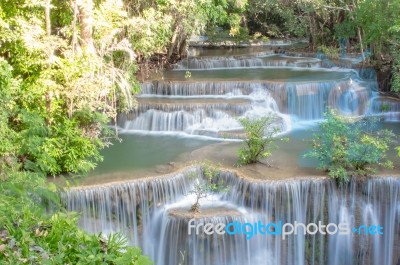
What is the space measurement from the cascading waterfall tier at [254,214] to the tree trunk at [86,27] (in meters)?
3.05

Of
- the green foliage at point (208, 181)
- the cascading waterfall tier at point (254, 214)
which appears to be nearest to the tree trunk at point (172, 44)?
the green foliage at point (208, 181)

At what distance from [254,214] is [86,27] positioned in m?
5.17

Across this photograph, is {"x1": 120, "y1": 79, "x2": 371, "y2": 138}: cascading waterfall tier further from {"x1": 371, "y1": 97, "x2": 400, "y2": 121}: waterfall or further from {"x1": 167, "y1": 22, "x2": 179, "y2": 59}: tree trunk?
{"x1": 167, "y1": 22, "x2": 179, "y2": 59}: tree trunk

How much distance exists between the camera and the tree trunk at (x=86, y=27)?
9.51m

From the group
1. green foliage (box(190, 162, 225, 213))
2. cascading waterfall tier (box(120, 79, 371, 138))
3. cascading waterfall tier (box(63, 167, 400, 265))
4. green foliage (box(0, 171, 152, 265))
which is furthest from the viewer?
cascading waterfall tier (box(120, 79, 371, 138))

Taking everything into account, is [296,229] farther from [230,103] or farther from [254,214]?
[230,103]

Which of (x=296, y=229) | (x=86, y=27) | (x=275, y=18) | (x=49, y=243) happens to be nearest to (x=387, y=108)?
(x=296, y=229)

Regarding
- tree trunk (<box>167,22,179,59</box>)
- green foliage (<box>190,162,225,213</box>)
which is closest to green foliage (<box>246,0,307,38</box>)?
tree trunk (<box>167,22,179,59</box>)

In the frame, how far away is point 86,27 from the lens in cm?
969

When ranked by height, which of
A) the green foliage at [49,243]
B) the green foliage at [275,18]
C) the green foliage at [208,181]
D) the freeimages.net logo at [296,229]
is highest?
the green foliage at [275,18]

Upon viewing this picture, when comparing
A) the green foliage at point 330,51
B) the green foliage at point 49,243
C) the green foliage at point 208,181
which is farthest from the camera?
the green foliage at point 330,51

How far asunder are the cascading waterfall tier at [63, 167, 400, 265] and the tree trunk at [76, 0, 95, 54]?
120 inches

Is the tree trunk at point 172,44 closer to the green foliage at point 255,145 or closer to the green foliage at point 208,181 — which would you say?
the green foliage at point 255,145

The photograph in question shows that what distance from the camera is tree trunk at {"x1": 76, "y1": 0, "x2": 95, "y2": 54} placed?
951 centimetres
